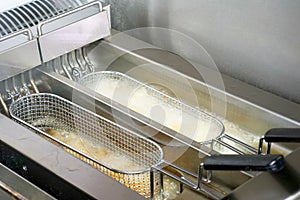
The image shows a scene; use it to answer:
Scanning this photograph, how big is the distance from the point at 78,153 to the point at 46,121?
24 centimetres

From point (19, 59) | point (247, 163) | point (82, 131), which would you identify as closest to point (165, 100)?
point (82, 131)

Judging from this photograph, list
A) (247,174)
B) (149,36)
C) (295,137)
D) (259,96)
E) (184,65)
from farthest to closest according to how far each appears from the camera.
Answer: (149,36)
(184,65)
(259,96)
(247,174)
(295,137)

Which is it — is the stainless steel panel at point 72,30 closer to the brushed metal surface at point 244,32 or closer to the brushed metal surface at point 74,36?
the brushed metal surface at point 74,36

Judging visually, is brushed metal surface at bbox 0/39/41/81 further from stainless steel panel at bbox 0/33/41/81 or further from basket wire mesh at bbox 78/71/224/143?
basket wire mesh at bbox 78/71/224/143

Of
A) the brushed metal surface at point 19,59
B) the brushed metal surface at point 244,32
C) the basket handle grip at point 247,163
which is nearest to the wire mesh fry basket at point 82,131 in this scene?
the brushed metal surface at point 19,59

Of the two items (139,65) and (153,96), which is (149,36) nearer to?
(139,65)

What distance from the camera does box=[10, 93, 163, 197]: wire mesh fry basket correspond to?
1.20m

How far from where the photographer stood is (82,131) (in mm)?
1294

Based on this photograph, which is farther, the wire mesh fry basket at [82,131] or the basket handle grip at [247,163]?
the wire mesh fry basket at [82,131]

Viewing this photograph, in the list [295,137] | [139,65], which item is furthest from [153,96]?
[295,137]

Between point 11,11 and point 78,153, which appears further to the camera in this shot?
point 11,11

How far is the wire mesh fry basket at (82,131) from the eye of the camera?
1.20 metres

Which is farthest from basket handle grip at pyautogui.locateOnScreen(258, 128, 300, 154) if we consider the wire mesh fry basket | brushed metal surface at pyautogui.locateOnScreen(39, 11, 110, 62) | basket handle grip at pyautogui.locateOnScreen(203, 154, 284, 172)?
brushed metal surface at pyautogui.locateOnScreen(39, 11, 110, 62)

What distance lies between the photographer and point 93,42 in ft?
4.93
